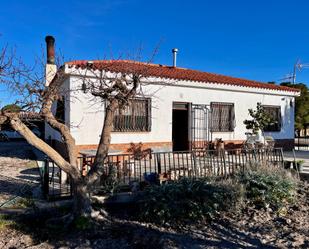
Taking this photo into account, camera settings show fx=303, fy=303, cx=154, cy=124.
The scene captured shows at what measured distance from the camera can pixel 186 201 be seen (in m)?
5.32

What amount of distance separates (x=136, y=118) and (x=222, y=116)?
15.4ft

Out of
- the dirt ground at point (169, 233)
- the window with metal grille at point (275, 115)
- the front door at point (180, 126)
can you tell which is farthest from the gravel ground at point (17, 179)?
the window with metal grille at point (275, 115)

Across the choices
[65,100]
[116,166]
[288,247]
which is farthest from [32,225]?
[65,100]

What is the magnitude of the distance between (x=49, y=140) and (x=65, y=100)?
4.98 meters

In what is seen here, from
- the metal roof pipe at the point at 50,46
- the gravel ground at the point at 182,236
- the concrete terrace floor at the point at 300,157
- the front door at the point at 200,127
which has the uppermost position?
the metal roof pipe at the point at 50,46

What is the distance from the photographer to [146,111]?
12.6 m

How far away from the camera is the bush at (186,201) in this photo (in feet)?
17.1

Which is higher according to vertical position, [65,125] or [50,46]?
[50,46]

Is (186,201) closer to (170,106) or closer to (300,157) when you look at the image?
(170,106)

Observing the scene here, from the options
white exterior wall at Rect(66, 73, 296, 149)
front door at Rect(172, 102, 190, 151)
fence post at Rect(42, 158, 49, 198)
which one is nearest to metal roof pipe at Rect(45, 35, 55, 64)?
white exterior wall at Rect(66, 73, 296, 149)

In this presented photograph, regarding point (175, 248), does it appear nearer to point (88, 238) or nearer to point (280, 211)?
point (88, 238)

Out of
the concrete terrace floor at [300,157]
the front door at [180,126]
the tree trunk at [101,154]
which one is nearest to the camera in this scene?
the tree trunk at [101,154]

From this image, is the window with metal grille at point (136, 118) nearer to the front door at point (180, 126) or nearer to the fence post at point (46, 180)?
the front door at point (180, 126)

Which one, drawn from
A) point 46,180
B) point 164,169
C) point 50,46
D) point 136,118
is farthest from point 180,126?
point 46,180
